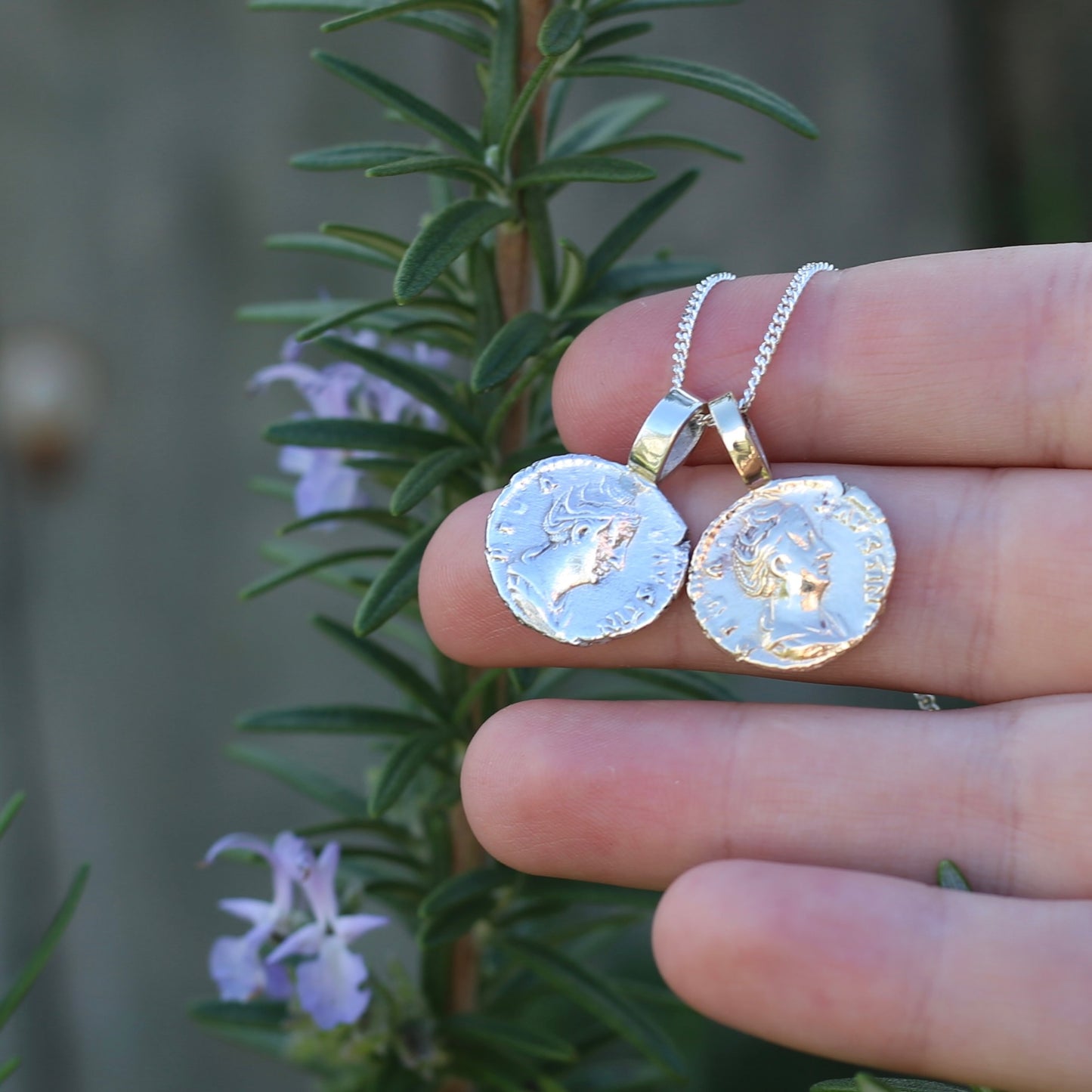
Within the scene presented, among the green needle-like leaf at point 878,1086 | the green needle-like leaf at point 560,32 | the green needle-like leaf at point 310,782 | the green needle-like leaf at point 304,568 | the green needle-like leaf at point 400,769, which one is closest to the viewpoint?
the green needle-like leaf at point 878,1086

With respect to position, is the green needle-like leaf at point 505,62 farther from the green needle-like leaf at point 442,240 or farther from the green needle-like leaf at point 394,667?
the green needle-like leaf at point 394,667

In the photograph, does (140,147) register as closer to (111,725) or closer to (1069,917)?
(111,725)

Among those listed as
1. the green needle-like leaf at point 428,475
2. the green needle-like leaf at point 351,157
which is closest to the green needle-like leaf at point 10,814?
the green needle-like leaf at point 428,475

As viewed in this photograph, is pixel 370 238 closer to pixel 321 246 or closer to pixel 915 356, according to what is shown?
pixel 321 246

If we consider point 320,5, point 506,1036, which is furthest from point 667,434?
point 506,1036

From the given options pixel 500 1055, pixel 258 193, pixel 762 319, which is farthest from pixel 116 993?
pixel 762 319
